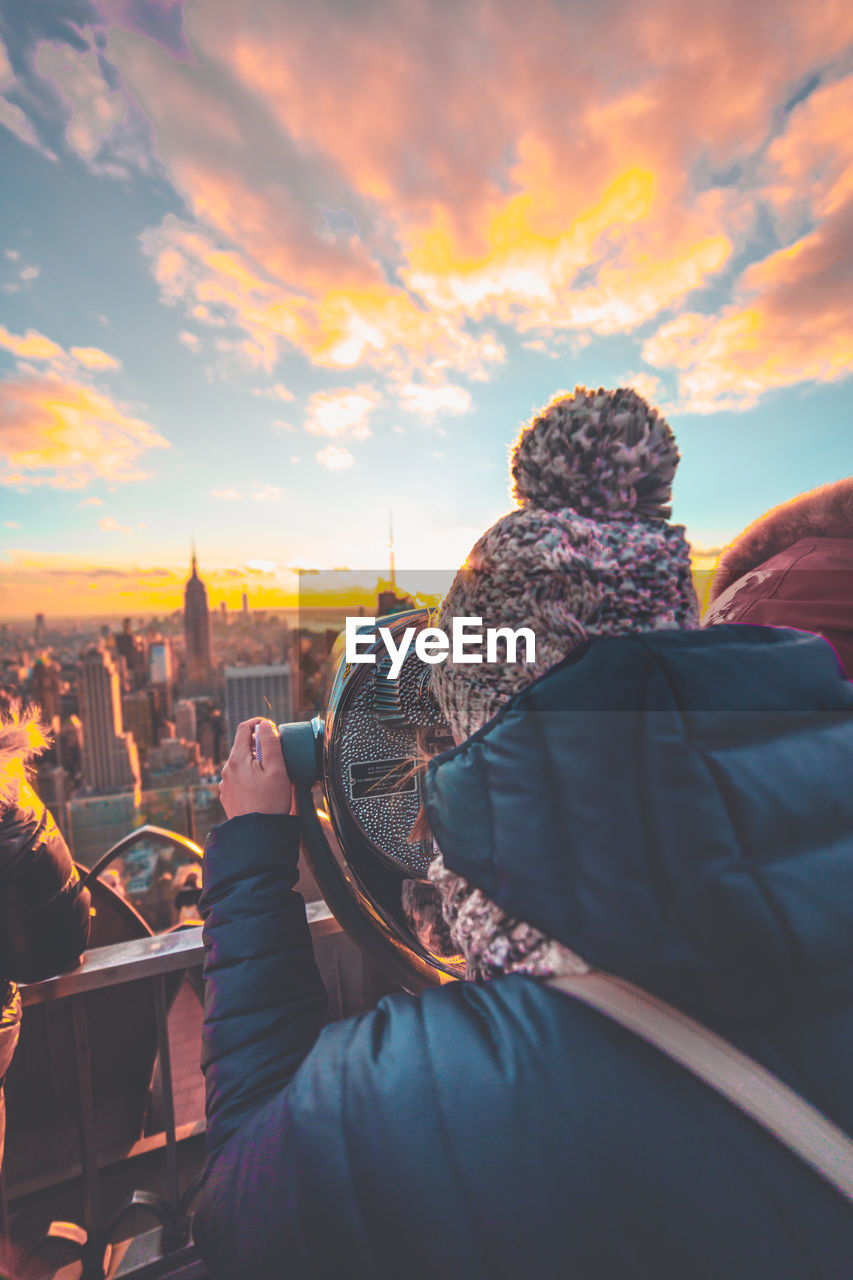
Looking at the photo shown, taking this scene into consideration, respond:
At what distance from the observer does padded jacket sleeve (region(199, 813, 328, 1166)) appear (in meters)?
0.60

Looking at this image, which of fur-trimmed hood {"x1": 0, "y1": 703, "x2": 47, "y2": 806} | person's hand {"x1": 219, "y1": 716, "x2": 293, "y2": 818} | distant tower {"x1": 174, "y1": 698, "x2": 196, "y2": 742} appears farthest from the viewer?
distant tower {"x1": 174, "y1": 698, "x2": 196, "y2": 742}

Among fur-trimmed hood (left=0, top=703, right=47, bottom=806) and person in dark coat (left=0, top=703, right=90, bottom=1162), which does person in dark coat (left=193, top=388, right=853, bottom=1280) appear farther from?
fur-trimmed hood (left=0, top=703, right=47, bottom=806)

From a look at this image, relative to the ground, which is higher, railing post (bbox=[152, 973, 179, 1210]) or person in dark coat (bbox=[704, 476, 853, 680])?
person in dark coat (bbox=[704, 476, 853, 680])

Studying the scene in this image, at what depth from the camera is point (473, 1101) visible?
457 mm

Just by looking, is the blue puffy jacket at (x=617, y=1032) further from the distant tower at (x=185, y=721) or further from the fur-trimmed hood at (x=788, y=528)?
the distant tower at (x=185, y=721)

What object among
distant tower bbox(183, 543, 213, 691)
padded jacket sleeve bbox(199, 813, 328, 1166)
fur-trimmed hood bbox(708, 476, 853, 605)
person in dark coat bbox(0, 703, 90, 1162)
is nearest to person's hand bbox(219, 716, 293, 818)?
padded jacket sleeve bbox(199, 813, 328, 1166)

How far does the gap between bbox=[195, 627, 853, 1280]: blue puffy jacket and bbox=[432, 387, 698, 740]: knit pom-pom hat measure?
49 millimetres

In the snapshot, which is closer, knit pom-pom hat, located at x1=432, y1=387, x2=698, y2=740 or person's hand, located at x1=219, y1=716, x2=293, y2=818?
knit pom-pom hat, located at x1=432, y1=387, x2=698, y2=740

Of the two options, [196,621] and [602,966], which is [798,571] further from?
[196,621]

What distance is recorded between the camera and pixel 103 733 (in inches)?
1172

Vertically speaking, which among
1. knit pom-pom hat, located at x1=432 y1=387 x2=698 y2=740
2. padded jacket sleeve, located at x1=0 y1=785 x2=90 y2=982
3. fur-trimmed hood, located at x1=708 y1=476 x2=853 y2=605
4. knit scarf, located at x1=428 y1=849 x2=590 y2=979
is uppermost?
fur-trimmed hood, located at x1=708 y1=476 x2=853 y2=605

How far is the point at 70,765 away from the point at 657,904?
3595 cm

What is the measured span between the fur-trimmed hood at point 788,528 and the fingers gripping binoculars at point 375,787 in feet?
3.04

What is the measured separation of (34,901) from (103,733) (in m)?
34.2
